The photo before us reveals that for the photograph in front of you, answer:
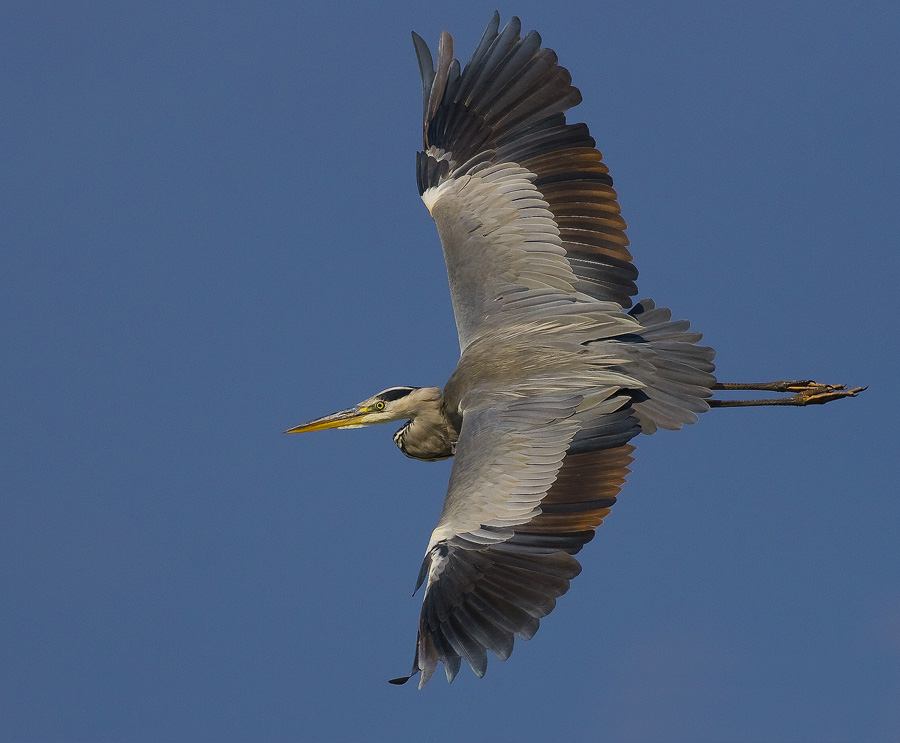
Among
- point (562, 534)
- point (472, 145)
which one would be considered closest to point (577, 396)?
point (562, 534)

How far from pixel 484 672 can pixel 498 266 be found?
121 inches

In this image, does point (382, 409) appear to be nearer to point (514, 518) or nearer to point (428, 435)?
point (428, 435)

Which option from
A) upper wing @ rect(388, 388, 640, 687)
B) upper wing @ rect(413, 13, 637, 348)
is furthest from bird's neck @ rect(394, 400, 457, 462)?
upper wing @ rect(388, 388, 640, 687)

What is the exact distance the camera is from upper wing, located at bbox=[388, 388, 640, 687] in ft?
21.8

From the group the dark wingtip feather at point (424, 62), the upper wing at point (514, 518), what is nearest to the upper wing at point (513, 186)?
the dark wingtip feather at point (424, 62)

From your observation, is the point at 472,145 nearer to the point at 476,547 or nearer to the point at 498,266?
the point at 498,266

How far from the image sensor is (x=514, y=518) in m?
7.03

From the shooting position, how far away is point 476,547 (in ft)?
22.7

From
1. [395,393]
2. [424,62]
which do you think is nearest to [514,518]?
[395,393]

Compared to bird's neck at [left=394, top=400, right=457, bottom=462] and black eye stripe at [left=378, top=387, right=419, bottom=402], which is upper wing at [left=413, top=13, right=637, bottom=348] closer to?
bird's neck at [left=394, top=400, right=457, bottom=462]

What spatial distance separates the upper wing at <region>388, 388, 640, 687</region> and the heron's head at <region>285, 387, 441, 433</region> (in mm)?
1260

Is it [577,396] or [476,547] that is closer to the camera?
[476,547]

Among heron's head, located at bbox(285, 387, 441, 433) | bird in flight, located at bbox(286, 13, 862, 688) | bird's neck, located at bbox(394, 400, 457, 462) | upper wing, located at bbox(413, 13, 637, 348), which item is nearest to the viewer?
bird in flight, located at bbox(286, 13, 862, 688)

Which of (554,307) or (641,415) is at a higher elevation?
(554,307)
